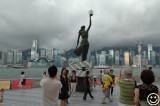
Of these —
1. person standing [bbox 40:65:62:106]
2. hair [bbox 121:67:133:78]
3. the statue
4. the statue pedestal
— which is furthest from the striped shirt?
the statue

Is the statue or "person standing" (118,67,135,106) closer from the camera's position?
"person standing" (118,67,135,106)

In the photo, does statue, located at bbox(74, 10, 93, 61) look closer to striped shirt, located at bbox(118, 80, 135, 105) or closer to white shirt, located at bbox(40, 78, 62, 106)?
striped shirt, located at bbox(118, 80, 135, 105)

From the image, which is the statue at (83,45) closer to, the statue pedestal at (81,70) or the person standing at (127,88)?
the statue pedestal at (81,70)

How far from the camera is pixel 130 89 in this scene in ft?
10.8

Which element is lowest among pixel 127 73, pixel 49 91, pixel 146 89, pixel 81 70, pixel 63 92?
pixel 63 92

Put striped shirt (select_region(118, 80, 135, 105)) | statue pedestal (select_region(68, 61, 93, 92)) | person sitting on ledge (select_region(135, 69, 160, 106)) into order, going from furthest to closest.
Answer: statue pedestal (select_region(68, 61, 93, 92)), striped shirt (select_region(118, 80, 135, 105)), person sitting on ledge (select_region(135, 69, 160, 106))

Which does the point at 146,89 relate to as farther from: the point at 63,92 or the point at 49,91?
the point at 63,92

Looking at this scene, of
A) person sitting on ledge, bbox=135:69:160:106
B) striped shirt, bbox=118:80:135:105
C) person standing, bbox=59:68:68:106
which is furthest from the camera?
person standing, bbox=59:68:68:106

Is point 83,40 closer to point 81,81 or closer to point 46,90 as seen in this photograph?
point 81,81

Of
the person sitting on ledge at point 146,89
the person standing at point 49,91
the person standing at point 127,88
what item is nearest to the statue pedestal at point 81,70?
the person standing at point 127,88

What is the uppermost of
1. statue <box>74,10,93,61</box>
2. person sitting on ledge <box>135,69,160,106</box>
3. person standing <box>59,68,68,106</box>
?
statue <box>74,10,93,61</box>

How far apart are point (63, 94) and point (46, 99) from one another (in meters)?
1.63

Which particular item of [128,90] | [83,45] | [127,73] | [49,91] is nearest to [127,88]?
[128,90]

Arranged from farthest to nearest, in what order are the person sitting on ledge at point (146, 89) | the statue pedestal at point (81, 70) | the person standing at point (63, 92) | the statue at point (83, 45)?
1. the statue at point (83, 45)
2. the statue pedestal at point (81, 70)
3. the person standing at point (63, 92)
4. the person sitting on ledge at point (146, 89)
